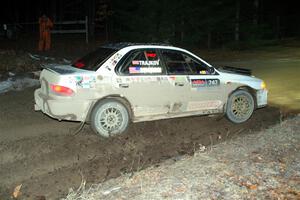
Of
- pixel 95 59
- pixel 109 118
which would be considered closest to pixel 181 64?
pixel 95 59

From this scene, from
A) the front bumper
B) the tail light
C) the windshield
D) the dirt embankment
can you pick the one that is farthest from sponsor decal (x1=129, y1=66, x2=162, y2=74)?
the front bumper

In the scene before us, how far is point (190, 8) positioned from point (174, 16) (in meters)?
1.04

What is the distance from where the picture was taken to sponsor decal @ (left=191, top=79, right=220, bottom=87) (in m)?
7.63

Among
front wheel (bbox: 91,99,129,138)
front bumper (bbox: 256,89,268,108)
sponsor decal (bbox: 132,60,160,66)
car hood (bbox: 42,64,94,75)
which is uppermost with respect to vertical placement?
sponsor decal (bbox: 132,60,160,66)

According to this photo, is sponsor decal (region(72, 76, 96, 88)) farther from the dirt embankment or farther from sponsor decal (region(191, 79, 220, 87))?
sponsor decal (region(191, 79, 220, 87))

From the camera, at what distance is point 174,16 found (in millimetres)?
23375

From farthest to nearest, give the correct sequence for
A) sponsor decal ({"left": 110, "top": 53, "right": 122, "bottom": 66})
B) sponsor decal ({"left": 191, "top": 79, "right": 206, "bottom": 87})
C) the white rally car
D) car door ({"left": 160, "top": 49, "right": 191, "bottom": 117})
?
sponsor decal ({"left": 191, "top": 79, "right": 206, "bottom": 87})
car door ({"left": 160, "top": 49, "right": 191, "bottom": 117})
sponsor decal ({"left": 110, "top": 53, "right": 122, "bottom": 66})
the white rally car

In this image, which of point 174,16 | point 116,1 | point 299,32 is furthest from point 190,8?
point 299,32

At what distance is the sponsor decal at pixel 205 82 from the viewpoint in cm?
763

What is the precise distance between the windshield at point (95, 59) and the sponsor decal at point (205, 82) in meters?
1.63

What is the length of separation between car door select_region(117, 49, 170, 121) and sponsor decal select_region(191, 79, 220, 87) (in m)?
0.60

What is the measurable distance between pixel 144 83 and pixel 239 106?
2.26m

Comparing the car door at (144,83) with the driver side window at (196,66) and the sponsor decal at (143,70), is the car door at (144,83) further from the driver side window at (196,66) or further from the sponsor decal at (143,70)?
the driver side window at (196,66)

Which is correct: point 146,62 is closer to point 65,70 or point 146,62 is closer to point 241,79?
point 65,70
